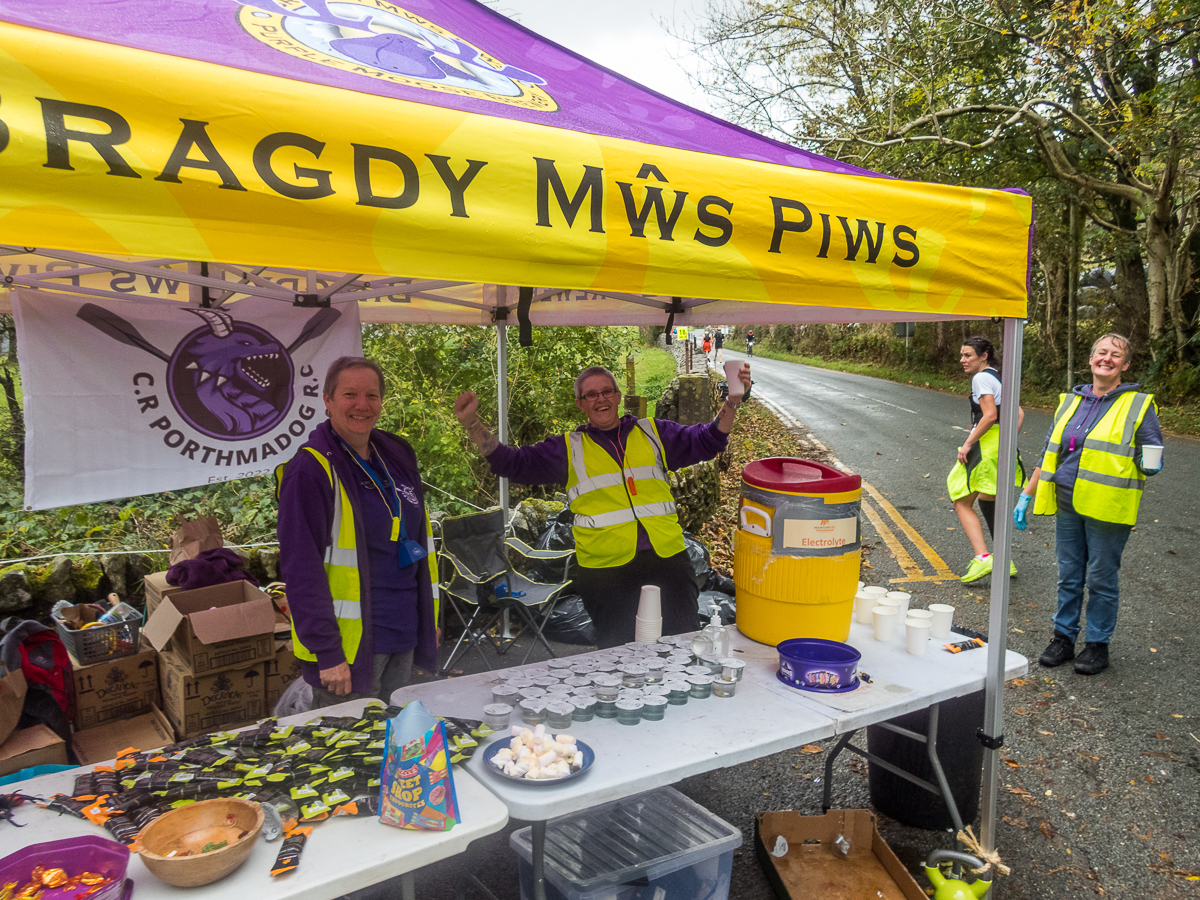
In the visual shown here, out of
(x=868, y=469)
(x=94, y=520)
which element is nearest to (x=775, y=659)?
(x=94, y=520)

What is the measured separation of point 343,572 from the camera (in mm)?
2584

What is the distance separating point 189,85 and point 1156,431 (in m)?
4.85

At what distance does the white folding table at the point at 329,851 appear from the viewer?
60.5 inches

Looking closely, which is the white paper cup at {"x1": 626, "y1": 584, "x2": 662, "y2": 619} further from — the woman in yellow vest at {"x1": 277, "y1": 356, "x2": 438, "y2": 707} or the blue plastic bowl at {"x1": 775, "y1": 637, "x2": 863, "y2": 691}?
the woman in yellow vest at {"x1": 277, "y1": 356, "x2": 438, "y2": 707}

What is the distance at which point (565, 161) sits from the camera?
1904 millimetres

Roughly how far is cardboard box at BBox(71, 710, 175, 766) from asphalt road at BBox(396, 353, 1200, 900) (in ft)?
5.40

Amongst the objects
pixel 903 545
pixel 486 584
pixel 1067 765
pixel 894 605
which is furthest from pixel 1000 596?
pixel 903 545

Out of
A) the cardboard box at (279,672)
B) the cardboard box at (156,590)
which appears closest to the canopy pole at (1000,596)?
the cardboard box at (279,672)

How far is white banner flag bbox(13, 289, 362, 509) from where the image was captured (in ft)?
11.1

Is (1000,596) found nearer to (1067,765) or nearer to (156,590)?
(1067,765)

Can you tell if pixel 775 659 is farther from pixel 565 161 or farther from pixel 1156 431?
pixel 1156 431

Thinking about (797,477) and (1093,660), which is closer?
(797,477)

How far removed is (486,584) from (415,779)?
312 centimetres

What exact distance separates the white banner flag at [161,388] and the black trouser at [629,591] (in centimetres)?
189
